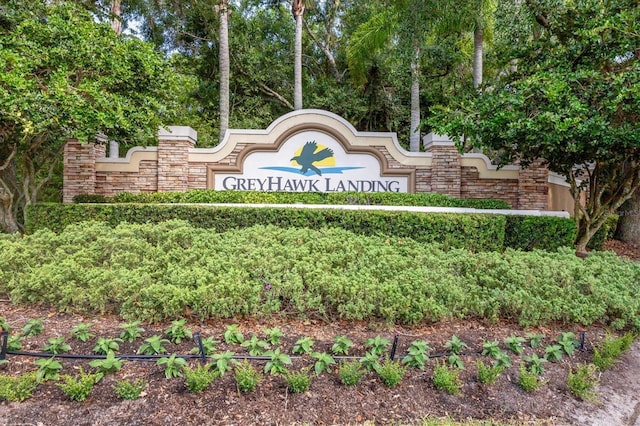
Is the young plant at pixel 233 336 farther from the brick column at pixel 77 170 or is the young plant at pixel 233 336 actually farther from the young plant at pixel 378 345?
the brick column at pixel 77 170

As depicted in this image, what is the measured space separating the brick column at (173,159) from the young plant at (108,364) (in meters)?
8.02

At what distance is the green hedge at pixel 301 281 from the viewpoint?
3549 millimetres

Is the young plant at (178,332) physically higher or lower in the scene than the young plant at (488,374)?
higher

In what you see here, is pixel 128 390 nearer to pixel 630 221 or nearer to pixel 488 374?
pixel 488 374

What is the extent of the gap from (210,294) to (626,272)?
4829mm

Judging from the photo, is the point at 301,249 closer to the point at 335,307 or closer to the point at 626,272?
the point at 335,307

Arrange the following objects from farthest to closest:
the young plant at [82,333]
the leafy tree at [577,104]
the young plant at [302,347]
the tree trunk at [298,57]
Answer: the tree trunk at [298,57] < the leafy tree at [577,104] < the young plant at [82,333] < the young plant at [302,347]

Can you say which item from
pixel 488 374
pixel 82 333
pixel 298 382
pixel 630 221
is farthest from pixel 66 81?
pixel 630 221

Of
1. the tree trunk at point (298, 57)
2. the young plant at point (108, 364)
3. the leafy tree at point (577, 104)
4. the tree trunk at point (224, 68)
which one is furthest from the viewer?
the tree trunk at point (298, 57)

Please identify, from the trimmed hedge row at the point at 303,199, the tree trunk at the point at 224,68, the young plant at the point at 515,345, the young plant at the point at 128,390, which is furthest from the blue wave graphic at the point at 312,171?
the young plant at the point at 128,390

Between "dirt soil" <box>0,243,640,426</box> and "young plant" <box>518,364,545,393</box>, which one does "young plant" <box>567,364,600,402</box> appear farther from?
"young plant" <box>518,364,545,393</box>

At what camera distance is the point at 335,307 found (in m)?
3.72

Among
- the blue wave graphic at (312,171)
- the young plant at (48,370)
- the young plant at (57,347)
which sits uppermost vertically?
the blue wave graphic at (312,171)

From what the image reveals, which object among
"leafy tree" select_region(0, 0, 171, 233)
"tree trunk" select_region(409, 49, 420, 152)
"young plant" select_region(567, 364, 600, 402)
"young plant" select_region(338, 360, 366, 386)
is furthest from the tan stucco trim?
"young plant" select_region(567, 364, 600, 402)
